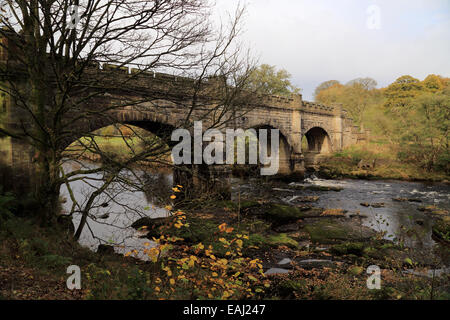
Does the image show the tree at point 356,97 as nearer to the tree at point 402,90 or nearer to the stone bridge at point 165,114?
the tree at point 402,90

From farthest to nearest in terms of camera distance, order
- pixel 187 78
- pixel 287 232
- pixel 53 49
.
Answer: pixel 287 232
pixel 187 78
pixel 53 49

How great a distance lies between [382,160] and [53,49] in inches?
1008

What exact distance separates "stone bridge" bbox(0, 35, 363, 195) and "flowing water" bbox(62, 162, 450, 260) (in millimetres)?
1567

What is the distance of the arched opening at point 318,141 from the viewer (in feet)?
92.4

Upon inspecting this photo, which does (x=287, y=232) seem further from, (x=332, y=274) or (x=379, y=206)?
(x=379, y=206)

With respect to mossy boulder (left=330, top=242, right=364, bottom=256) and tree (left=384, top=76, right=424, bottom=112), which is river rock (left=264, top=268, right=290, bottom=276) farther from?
tree (left=384, top=76, right=424, bottom=112)

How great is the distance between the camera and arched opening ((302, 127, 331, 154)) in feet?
92.4

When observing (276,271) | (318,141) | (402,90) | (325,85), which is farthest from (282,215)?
(325,85)

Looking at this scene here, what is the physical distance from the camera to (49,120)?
20.0 feet

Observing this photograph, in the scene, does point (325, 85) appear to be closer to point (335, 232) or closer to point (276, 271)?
point (335, 232)

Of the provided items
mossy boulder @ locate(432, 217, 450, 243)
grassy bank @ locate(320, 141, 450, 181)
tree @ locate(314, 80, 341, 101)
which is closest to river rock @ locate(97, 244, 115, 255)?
mossy boulder @ locate(432, 217, 450, 243)

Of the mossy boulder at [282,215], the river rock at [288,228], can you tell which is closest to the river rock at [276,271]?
the river rock at [288,228]

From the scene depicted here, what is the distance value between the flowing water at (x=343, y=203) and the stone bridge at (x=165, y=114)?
157 cm
